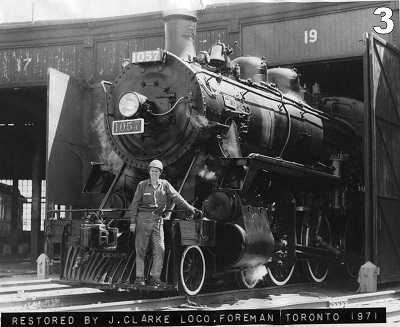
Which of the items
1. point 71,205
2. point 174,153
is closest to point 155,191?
point 174,153

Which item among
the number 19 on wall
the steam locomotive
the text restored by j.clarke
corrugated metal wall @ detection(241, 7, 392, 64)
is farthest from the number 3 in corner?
the number 19 on wall

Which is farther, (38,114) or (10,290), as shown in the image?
(38,114)

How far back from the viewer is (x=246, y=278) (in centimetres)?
827

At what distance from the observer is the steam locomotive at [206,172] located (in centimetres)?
712

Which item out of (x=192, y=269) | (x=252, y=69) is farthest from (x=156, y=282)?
(x=252, y=69)

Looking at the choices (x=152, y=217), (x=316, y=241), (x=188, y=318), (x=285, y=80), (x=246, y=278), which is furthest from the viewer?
(x=285, y=80)

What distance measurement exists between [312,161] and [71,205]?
172 inches

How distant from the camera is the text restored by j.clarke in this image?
5.01 meters

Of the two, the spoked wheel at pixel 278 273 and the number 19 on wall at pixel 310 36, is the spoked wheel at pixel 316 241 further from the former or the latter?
the number 19 on wall at pixel 310 36

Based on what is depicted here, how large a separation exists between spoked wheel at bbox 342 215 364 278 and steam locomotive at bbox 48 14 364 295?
3.73 feet

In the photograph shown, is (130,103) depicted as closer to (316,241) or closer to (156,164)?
(156,164)

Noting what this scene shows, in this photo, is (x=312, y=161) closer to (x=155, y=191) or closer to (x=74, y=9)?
(x=155, y=191)

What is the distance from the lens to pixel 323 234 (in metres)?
10.0

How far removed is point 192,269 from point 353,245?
180 inches
